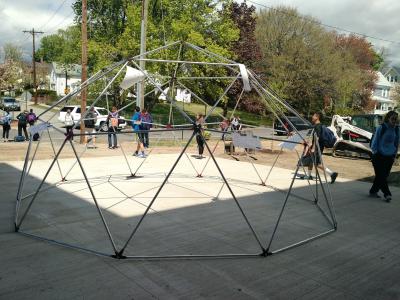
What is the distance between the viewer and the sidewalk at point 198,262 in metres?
4.11

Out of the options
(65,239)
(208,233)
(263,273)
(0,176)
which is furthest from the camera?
(0,176)

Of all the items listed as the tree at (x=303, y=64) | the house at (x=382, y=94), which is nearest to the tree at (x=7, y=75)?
the tree at (x=303, y=64)

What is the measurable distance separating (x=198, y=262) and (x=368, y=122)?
576 inches

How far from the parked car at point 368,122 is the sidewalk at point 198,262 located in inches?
392

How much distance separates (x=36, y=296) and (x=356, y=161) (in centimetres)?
1443

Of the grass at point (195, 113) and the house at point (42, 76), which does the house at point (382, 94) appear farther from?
the house at point (42, 76)

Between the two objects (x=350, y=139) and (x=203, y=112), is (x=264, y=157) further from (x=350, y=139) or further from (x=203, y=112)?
(x=203, y=112)

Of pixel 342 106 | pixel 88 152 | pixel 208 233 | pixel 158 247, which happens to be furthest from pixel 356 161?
pixel 342 106

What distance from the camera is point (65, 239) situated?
18.1ft

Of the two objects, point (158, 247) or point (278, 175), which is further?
point (278, 175)

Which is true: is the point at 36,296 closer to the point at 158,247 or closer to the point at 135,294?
the point at 135,294

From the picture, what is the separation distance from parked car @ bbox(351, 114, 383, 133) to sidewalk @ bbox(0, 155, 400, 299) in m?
9.95

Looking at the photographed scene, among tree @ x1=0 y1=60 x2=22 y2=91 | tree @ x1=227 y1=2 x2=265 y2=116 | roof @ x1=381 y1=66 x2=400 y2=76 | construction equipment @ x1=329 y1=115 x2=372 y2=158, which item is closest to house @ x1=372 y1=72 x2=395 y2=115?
roof @ x1=381 y1=66 x2=400 y2=76

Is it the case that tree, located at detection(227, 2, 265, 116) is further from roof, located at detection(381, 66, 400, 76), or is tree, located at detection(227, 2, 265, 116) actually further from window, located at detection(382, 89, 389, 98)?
roof, located at detection(381, 66, 400, 76)
